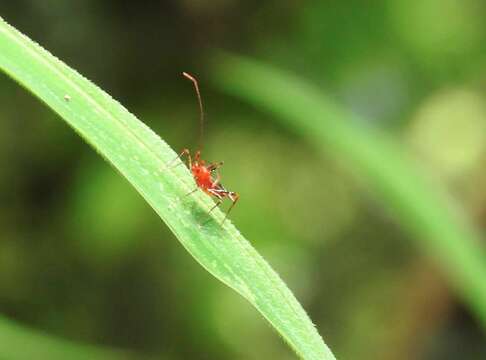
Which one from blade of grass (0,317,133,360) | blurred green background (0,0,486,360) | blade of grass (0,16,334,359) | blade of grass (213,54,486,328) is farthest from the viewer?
blurred green background (0,0,486,360)

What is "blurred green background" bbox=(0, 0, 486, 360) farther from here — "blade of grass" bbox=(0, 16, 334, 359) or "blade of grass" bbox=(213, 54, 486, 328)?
"blade of grass" bbox=(0, 16, 334, 359)

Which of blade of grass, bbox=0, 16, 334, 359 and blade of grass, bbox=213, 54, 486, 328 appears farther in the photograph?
blade of grass, bbox=213, 54, 486, 328

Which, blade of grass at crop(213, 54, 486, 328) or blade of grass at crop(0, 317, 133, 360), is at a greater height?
blade of grass at crop(213, 54, 486, 328)

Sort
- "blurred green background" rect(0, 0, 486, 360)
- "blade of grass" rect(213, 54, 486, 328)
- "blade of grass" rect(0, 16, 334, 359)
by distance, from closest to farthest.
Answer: "blade of grass" rect(0, 16, 334, 359) → "blade of grass" rect(213, 54, 486, 328) → "blurred green background" rect(0, 0, 486, 360)

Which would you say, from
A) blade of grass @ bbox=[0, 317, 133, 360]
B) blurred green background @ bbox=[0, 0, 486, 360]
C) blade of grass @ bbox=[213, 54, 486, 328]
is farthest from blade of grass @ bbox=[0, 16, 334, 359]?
blurred green background @ bbox=[0, 0, 486, 360]

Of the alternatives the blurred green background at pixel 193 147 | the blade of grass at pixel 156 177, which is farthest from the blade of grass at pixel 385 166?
the blade of grass at pixel 156 177

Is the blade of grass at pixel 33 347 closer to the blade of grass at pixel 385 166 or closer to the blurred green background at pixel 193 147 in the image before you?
the blurred green background at pixel 193 147

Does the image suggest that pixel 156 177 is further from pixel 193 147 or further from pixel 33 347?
pixel 193 147
